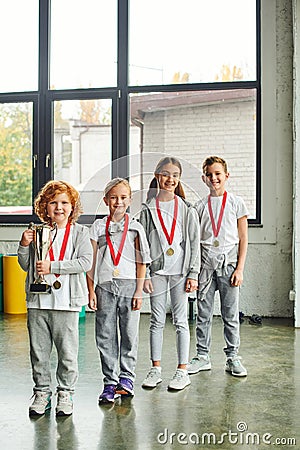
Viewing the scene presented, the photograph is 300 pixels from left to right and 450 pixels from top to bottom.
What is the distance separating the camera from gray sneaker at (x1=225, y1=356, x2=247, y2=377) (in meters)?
4.37

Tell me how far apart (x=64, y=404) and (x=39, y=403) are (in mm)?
121

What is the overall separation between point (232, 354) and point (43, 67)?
405cm

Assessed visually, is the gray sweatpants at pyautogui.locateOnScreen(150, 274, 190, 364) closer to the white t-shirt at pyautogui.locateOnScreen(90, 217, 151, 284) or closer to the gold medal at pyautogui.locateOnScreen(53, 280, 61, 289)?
the white t-shirt at pyautogui.locateOnScreen(90, 217, 151, 284)

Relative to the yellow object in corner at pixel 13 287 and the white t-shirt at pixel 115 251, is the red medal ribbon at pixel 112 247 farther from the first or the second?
the yellow object in corner at pixel 13 287

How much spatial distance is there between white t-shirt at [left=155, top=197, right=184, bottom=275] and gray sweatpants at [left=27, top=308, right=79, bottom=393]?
2.28ft

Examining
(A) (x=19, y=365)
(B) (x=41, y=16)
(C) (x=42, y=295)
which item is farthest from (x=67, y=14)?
(C) (x=42, y=295)

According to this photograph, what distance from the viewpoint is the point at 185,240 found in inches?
160

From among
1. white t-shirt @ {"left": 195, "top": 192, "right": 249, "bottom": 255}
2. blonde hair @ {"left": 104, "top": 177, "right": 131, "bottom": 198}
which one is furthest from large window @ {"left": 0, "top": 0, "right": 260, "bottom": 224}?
blonde hair @ {"left": 104, "top": 177, "right": 131, "bottom": 198}

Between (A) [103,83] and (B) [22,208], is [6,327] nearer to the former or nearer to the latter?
(B) [22,208]

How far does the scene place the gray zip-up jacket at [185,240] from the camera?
3992 millimetres

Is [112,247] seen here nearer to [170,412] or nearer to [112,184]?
[112,184]

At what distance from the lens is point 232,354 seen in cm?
447

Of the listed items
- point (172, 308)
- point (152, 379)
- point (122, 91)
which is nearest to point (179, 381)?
point (152, 379)

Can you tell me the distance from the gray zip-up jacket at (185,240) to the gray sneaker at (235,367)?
69cm
